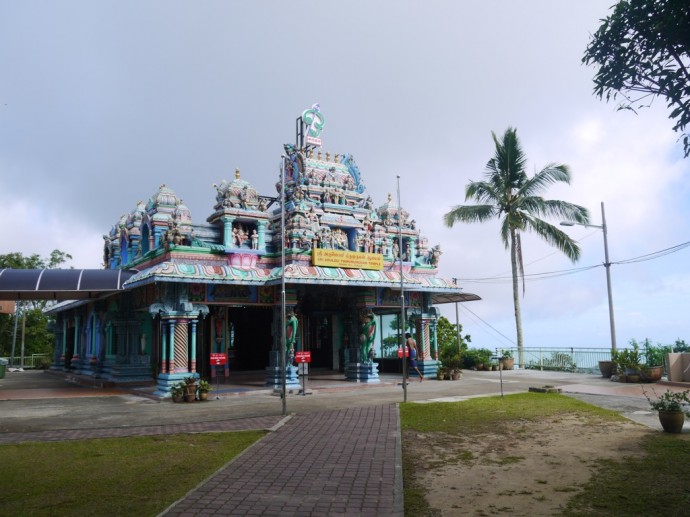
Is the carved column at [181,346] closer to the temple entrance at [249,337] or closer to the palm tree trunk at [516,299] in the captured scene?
the temple entrance at [249,337]

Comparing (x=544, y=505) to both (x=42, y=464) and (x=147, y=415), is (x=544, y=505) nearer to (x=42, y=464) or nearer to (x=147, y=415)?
(x=42, y=464)

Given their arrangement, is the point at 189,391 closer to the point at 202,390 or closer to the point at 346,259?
the point at 202,390

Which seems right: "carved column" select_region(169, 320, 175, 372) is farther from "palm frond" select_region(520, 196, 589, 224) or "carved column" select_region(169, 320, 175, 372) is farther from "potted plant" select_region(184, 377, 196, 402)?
"palm frond" select_region(520, 196, 589, 224)

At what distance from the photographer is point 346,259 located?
71.7 feet

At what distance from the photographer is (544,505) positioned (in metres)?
6.55

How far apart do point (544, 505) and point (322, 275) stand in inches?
570

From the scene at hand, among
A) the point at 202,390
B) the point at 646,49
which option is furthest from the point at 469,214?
the point at 646,49

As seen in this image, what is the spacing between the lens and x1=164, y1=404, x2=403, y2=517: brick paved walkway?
255 inches

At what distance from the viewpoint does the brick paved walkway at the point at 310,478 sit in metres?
6.46

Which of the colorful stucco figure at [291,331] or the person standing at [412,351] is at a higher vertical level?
the colorful stucco figure at [291,331]

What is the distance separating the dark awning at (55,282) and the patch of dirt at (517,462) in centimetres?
1447

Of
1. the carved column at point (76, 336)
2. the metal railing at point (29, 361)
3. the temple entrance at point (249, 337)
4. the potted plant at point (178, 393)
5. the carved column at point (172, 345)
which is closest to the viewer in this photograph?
the potted plant at point (178, 393)

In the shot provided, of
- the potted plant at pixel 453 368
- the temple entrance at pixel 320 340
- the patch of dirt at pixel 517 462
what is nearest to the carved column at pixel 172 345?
the temple entrance at pixel 320 340

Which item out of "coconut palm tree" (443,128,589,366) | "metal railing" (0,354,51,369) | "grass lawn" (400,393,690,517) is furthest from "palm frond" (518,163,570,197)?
"metal railing" (0,354,51,369)
